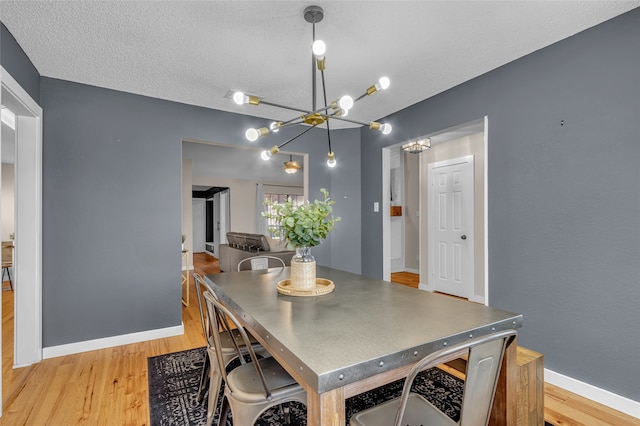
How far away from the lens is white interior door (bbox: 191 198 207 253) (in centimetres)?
1124

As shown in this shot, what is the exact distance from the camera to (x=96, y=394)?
2.06 meters

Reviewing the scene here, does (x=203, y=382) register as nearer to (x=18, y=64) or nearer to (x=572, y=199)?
(x=18, y=64)

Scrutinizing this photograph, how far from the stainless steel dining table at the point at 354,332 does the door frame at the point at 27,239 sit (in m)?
1.82

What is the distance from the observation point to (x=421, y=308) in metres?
1.43

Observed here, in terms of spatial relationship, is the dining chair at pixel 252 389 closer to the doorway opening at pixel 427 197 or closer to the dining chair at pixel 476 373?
the dining chair at pixel 476 373

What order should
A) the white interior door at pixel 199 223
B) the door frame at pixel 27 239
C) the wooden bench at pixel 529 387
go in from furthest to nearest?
the white interior door at pixel 199 223, the door frame at pixel 27 239, the wooden bench at pixel 529 387

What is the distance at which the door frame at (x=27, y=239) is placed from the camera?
2.46 metres

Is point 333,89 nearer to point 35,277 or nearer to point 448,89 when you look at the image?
point 448,89

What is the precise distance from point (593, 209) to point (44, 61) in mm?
4049

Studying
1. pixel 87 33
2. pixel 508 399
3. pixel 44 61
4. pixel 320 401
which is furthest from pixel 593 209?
pixel 44 61

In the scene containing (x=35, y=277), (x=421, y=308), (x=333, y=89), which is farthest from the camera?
(x=333, y=89)

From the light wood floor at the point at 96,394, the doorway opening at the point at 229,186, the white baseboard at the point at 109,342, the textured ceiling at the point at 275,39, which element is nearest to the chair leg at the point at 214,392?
the light wood floor at the point at 96,394

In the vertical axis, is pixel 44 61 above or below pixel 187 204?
above

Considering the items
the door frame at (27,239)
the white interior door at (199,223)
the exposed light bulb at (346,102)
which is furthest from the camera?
the white interior door at (199,223)
